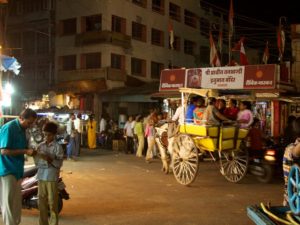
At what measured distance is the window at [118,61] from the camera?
34.9 metres

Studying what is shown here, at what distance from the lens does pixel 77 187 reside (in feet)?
39.1

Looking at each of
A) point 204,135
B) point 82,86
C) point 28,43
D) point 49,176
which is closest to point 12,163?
point 49,176

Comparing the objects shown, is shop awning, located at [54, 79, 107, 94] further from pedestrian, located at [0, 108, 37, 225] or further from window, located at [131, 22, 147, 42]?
pedestrian, located at [0, 108, 37, 225]

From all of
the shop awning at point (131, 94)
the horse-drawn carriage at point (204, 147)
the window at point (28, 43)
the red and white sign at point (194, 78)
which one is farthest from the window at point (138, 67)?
the horse-drawn carriage at point (204, 147)

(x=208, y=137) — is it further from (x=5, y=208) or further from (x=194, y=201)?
(x=5, y=208)

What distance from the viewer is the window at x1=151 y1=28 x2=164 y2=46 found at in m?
40.2

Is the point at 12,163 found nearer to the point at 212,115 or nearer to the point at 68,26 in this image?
the point at 212,115

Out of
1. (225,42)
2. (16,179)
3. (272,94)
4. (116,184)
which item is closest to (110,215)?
(16,179)

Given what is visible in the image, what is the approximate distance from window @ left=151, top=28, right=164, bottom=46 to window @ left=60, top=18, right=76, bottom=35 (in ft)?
24.5

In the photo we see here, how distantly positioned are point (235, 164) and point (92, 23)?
2533 cm

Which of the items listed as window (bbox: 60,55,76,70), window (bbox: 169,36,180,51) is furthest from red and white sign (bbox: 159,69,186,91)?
window (bbox: 169,36,180,51)

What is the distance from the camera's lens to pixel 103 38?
1334 inches

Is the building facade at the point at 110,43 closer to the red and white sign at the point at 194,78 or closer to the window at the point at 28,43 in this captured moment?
the window at the point at 28,43

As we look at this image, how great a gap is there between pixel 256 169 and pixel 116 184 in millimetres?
4179
